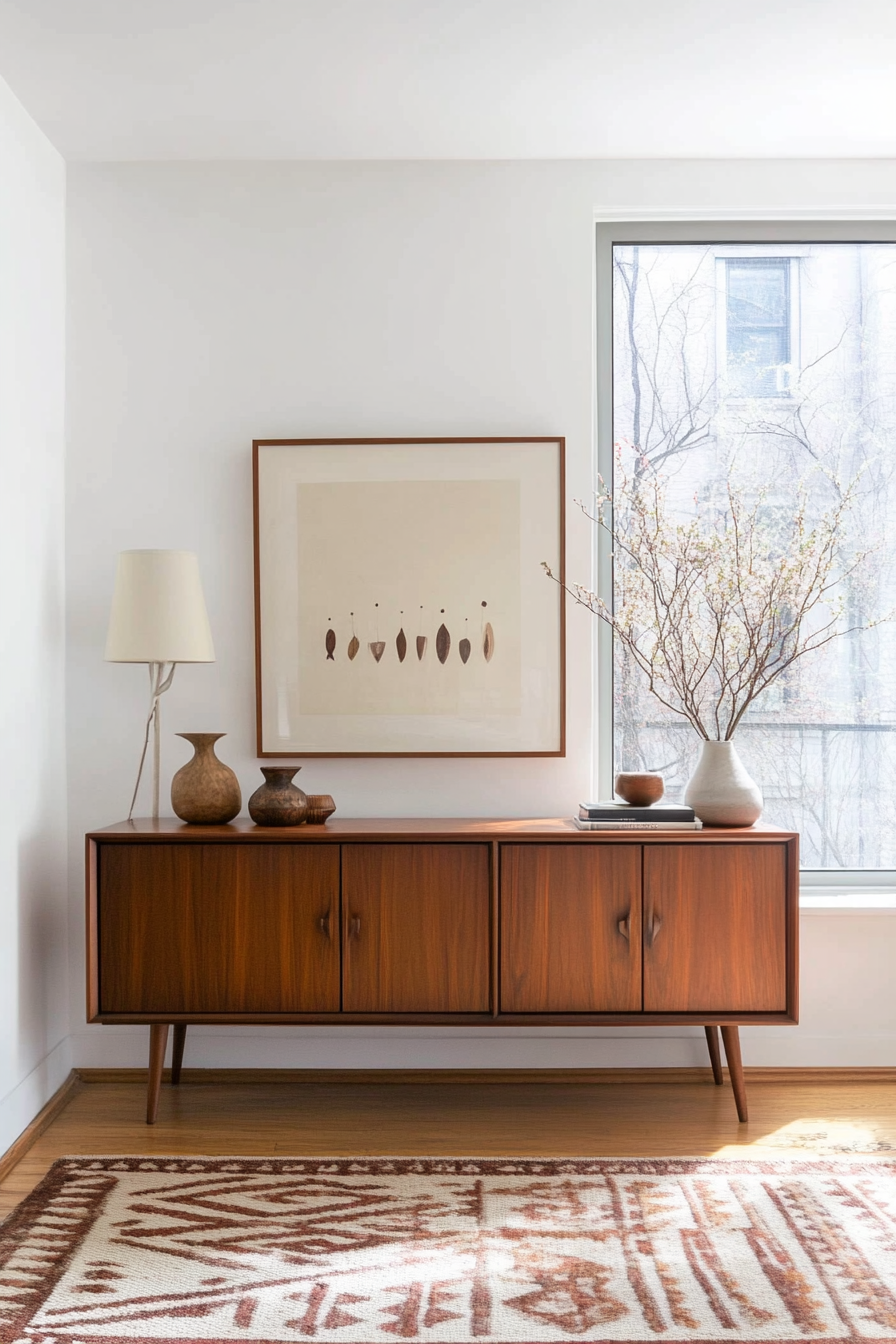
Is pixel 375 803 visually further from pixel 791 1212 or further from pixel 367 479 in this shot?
pixel 791 1212

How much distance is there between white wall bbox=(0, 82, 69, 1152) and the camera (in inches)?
106

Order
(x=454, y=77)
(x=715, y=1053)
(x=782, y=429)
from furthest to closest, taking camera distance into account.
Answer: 1. (x=782, y=429)
2. (x=715, y=1053)
3. (x=454, y=77)

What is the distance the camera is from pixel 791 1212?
229cm

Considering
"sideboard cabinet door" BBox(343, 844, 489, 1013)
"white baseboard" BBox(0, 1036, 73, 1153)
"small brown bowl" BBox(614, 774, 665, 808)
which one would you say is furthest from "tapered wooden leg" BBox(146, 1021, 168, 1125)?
"small brown bowl" BBox(614, 774, 665, 808)

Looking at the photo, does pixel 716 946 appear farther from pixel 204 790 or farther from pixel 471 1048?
pixel 204 790

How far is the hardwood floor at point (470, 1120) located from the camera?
2639 mm

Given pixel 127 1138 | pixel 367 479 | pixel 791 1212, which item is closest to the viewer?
pixel 791 1212

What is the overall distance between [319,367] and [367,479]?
1.20ft

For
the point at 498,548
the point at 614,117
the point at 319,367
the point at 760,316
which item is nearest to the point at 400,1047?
the point at 498,548

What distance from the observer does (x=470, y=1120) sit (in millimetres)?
2824

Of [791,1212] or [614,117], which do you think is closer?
[791,1212]

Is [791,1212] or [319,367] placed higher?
[319,367]

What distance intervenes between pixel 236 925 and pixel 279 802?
0.32m

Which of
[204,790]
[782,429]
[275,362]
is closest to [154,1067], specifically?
[204,790]
